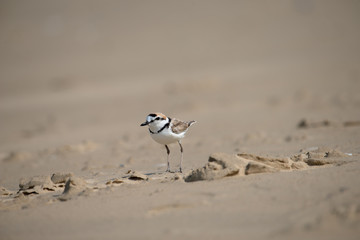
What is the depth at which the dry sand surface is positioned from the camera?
4.94 meters

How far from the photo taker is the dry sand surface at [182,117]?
16.2ft

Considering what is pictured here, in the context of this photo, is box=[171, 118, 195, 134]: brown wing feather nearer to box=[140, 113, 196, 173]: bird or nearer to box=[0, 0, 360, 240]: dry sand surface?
box=[140, 113, 196, 173]: bird

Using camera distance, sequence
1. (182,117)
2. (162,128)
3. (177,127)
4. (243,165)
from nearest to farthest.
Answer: (243,165)
(162,128)
(177,127)
(182,117)

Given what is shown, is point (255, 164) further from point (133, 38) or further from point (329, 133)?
point (133, 38)

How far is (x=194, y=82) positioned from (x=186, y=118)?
5629mm

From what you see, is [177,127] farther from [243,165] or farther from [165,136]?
[243,165]

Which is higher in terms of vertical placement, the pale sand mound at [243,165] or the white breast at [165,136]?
the white breast at [165,136]

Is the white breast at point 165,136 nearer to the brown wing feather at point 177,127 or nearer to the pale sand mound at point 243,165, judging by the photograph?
the brown wing feather at point 177,127

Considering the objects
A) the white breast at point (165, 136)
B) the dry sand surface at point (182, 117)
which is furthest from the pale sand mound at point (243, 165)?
the white breast at point (165, 136)

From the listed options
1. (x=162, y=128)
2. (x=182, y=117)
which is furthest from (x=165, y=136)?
(x=182, y=117)

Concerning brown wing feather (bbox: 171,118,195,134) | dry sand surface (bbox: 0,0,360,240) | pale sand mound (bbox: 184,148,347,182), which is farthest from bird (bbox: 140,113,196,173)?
pale sand mound (bbox: 184,148,347,182)

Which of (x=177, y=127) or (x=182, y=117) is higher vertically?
(x=182, y=117)

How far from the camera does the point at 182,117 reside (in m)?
15.1

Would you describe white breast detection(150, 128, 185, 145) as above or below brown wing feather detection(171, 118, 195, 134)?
below
